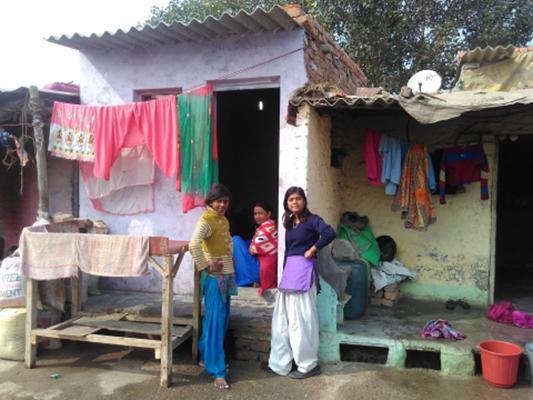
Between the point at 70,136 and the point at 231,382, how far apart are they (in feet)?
12.8

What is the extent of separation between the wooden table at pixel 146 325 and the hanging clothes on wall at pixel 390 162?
9.20 feet

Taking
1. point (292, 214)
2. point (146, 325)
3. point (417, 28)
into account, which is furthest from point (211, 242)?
point (417, 28)

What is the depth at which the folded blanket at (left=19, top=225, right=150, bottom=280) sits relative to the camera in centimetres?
427

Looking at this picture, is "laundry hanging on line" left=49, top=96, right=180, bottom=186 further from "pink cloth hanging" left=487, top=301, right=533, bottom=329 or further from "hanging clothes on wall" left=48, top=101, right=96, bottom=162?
"pink cloth hanging" left=487, top=301, right=533, bottom=329

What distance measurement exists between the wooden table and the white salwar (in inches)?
35.4

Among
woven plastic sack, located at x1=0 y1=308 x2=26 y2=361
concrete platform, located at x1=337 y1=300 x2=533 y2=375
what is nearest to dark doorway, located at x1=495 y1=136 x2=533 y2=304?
concrete platform, located at x1=337 y1=300 x2=533 y2=375

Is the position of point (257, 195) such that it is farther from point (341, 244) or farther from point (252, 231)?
point (341, 244)

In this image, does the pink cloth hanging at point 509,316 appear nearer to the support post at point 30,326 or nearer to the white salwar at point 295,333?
the white salwar at point 295,333

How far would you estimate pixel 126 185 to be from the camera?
20.4 ft

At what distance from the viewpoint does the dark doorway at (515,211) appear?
9.16 metres

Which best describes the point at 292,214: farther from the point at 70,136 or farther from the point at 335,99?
the point at 70,136

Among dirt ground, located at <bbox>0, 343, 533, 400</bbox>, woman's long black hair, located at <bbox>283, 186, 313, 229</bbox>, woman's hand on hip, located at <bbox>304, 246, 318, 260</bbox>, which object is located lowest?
dirt ground, located at <bbox>0, 343, 533, 400</bbox>

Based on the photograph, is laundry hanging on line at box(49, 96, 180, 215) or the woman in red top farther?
laundry hanging on line at box(49, 96, 180, 215)

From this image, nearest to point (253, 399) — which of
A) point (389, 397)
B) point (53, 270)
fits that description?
point (389, 397)
